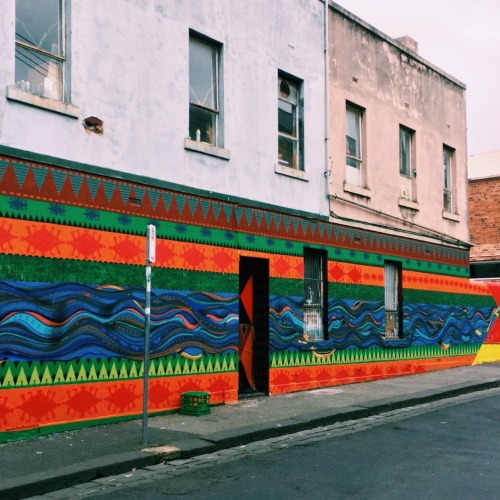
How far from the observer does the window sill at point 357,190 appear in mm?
15805

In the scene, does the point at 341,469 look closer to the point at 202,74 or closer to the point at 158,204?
the point at 158,204

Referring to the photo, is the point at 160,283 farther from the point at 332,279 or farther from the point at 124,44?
the point at 332,279

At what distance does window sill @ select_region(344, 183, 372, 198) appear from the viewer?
15.8 m

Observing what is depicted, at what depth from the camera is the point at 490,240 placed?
29.0 meters

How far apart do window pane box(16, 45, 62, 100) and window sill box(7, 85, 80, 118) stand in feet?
0.86

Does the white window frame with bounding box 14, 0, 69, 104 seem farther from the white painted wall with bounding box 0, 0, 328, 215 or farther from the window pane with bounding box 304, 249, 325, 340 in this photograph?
the window pane with bounding box 304, 249, 325, 340

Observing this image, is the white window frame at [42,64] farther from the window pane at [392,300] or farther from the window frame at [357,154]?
the window pane at [392,300]

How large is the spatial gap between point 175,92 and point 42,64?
2367mm

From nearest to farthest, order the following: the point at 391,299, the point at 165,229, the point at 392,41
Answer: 1. the point at 165,229
2. the point at 391,299
3. the point at 392,41

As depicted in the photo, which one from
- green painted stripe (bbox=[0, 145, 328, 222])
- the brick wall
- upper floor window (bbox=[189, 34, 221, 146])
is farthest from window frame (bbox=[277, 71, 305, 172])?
the brick wall

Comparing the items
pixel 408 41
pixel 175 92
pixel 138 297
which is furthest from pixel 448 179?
pixel 138 297

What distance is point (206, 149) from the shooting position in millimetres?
12117

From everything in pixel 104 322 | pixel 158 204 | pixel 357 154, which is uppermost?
pixel 357 154

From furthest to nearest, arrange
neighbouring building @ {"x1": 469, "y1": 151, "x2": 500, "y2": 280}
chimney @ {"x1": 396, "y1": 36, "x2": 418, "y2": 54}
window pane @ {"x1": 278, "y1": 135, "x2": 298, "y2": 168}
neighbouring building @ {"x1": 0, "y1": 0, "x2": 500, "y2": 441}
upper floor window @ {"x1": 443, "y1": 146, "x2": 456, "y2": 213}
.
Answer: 1. neighbouring building @ {"x1": 469, "y1": 151, "x2": 500, "y2": 280}
2. upper floor window @ {"x1": 443, "y1": 146, "x2": 456, "y2": 213}
3. chimney @ {"x1": 396, "y1": 36, "x2": 418, "y2": 54}
4. window pane @ {"x1": 278, "y1": 135, "x2": 298, "y2": 168}
5. neighbouring building @ {"x1": 0, "y1": 0, "x2": 500, "y2": 441}
